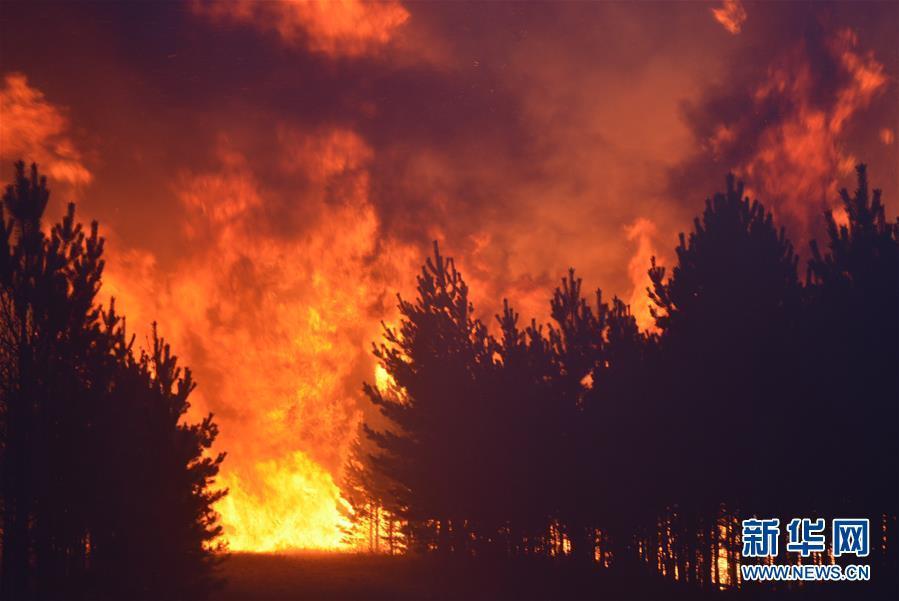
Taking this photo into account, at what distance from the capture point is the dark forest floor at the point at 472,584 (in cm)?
1867

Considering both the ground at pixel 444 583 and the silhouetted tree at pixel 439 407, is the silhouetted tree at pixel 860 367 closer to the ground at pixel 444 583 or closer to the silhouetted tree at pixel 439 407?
the ground at pixel 444 583

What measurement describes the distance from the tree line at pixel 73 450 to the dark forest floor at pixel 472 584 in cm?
261

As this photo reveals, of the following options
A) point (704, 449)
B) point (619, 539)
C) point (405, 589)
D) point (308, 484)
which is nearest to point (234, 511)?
point (308, 484)

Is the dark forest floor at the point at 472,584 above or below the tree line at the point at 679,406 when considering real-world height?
below

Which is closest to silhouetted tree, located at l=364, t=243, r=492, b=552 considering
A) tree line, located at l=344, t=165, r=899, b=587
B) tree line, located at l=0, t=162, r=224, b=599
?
tree line, located at l=344, t=165, r=899, b=587

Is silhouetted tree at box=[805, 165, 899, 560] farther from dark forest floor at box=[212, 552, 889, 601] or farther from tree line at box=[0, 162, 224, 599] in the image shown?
tree line at box=[0, 162, 224, 599]

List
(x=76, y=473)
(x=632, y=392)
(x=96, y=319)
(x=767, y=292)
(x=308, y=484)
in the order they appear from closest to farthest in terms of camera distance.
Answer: (x=76, y=473) < (x=96, y=319) < (x=767, y=292) < (x=632, y=392) < (x=308, y=484)

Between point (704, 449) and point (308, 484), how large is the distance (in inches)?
1748

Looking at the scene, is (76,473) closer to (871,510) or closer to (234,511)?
(871,510)

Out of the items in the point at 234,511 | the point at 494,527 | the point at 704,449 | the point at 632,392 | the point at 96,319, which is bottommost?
the point at 234,511

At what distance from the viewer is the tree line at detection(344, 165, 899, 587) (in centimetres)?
1533

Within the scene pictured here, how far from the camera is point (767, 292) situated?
→ 17266 mm

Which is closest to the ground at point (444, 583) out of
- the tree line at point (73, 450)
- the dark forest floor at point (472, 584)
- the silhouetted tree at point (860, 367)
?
the dark forest floor at point (472, 584)

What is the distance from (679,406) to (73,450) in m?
14.3
